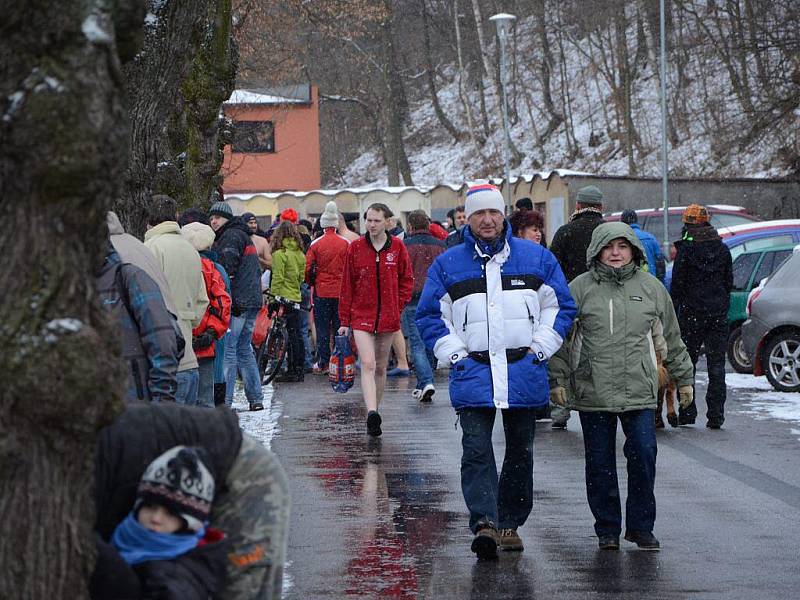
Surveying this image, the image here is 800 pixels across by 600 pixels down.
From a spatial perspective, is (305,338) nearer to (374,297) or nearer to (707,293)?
(374,297)

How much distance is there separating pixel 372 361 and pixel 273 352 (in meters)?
5.15

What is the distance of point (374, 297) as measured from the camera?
13.3 meters

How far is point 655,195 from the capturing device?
124 ft

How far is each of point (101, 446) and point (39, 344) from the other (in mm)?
543

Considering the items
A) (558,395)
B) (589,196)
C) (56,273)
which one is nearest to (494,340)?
(558,395)

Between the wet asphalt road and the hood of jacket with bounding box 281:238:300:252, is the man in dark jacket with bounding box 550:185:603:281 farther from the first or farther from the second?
the hood of jacket with bounding box 281:238:300:252

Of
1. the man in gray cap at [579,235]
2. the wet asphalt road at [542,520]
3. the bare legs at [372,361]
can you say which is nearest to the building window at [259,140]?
the bare legs at [372,361]

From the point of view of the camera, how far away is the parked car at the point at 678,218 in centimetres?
2842

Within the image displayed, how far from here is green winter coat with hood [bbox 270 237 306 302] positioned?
A: 18.5 meters

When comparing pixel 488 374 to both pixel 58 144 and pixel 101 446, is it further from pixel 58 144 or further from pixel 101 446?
pixel 58 144

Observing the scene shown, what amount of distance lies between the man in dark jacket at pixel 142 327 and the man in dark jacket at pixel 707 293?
23.7 ft

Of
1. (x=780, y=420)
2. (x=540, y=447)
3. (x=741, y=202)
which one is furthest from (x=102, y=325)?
(x=741, y=202)

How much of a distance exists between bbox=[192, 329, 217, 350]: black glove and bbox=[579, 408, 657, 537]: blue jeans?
3425 mm

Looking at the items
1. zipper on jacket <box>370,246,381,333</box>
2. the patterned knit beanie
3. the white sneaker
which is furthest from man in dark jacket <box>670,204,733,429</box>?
the white sneaker
